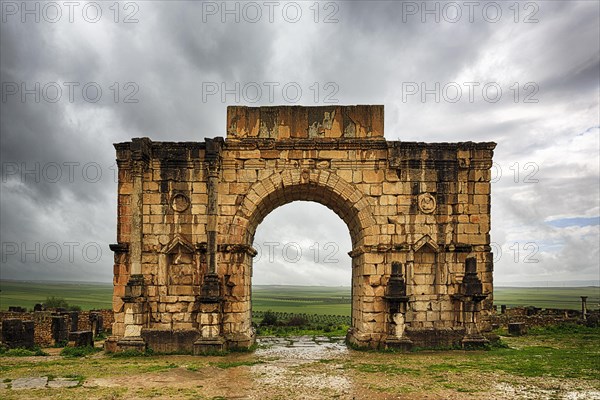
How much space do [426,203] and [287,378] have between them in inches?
281

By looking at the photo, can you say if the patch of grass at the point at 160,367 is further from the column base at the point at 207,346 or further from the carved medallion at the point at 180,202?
A: the carved medallion at the point at 180,202

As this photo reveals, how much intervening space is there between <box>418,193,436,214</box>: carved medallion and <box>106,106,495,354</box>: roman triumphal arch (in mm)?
31

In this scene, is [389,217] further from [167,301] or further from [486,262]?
[167,301]

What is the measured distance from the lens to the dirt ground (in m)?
9.30

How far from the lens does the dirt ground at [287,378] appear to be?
9305 mm

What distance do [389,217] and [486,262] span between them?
328 cm

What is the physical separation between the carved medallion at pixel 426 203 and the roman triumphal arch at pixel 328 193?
1.2 inches

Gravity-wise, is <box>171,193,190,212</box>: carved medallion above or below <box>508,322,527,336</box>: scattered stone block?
above

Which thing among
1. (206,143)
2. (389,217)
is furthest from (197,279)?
(389,217)

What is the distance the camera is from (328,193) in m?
15.6

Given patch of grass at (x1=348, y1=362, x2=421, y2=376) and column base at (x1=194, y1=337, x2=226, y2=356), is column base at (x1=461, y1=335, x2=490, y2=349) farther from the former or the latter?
column base at (x1=194, y1=337, x2=226, y2=356)

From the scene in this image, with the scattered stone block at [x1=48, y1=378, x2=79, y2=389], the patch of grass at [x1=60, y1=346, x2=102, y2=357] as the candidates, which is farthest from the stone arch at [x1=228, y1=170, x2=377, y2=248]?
the scattered stone block at [x1=48, y1=378, x2=79, y2=389]

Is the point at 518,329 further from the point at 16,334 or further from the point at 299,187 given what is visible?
the point at 16,334

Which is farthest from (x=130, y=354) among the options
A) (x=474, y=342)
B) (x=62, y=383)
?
(x=474, y=342)
